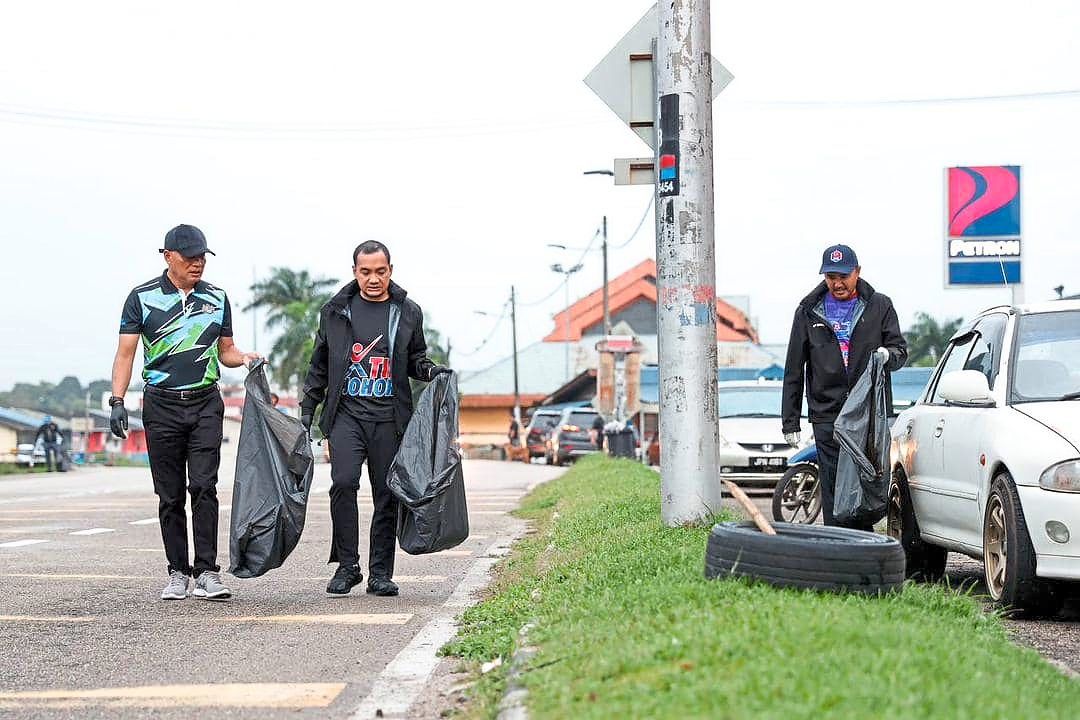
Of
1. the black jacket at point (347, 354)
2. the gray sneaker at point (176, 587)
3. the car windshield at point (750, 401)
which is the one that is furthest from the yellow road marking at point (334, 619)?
the car windshield at point (750, 401)

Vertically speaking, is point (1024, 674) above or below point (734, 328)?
below

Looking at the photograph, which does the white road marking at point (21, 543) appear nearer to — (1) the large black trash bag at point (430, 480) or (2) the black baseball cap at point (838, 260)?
(1) the large black trash bag at point (430, 480)

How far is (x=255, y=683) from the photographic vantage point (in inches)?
222

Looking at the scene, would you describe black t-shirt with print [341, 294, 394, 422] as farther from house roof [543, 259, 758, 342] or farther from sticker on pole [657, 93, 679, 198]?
house roof [543, 259, 758, 342]

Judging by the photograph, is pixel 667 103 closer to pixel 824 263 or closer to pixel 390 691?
pixel 824 263

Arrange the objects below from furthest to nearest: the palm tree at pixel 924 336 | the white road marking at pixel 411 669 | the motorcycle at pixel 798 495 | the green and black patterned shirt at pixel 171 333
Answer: the palm tree at pixel 924 336
the motorcycle at pixel 798 495
the green and black patterned shirt at pixel 171 333
the white road marking at pixel 411 669

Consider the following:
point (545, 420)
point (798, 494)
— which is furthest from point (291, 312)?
point (798, 494)

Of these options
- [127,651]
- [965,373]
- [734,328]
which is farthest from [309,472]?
[734,328]

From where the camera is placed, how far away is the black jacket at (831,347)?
8.83 meters

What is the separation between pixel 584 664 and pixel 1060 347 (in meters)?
4.21

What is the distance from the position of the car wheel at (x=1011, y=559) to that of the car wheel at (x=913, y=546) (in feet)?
4.71

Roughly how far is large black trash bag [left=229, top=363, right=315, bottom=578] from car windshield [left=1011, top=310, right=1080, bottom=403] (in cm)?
369

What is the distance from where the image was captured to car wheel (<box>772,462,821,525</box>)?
1362 centimetres

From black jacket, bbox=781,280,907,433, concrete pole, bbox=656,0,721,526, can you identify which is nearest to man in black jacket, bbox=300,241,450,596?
concrete pole, bbox=656,0,721,526
